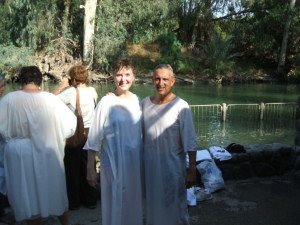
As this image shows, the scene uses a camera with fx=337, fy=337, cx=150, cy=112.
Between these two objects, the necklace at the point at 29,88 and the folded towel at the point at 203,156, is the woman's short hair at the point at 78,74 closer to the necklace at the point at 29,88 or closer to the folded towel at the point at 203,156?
the necklace at the point at 29,88

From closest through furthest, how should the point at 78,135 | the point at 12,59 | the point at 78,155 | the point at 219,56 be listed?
the point at 78,135 < the point at 78,155 < the point at 12,59 < the point at 219,56

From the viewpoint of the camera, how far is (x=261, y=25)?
1276 inches

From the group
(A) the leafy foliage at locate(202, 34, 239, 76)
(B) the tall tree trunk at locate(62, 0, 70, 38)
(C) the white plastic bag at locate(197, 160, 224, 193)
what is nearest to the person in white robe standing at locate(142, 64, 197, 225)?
(C) the white plastic bag at locate(197, 160, 224, 193)

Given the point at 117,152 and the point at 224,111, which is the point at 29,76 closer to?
the point at 117,152

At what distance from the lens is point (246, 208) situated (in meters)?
3.98

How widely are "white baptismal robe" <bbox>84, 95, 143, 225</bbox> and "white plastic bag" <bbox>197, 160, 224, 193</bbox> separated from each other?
1.75m

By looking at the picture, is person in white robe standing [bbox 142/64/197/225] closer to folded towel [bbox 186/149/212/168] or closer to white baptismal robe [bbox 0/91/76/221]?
white baptismal robe [bbox 0/91/76/221]

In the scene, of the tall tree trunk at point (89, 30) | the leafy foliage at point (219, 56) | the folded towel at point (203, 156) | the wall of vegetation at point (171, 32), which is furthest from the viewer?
the leafy foliage at point (219, 56)

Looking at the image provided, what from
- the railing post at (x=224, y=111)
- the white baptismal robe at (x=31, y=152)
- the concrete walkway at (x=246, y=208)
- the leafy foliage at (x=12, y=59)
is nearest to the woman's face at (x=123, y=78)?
the white baptismal robe at (x=31, y=152)

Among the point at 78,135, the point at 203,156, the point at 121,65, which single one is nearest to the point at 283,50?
the point at 203,156

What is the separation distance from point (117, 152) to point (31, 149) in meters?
0.78

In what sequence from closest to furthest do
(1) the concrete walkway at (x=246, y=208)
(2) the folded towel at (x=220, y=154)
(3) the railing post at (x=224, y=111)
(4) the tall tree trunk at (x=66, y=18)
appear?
(1) the concrete walkway at (x=246, y=208) < (2) the folded towel at (x=220, y=154) < (3) the railing post at (x=224, y=111) < (4) the tall tree trunk at (x=66, y=18)

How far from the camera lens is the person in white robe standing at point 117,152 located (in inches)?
108

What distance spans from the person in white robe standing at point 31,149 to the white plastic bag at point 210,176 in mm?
2009
